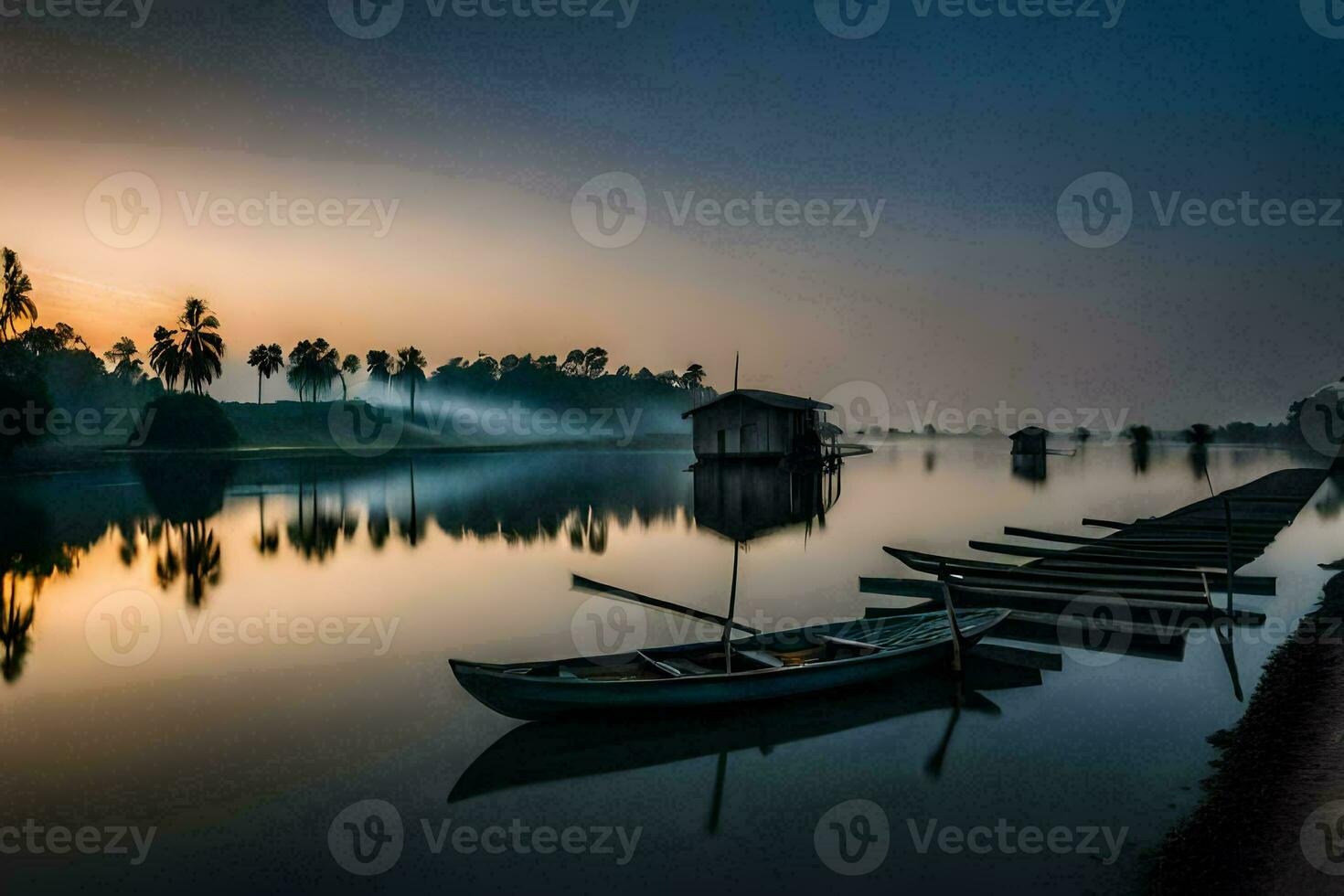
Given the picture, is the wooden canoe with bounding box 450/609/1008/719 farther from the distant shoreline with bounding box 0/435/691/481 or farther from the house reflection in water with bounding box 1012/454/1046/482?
the distant shoreline with bounding box 0/435/691/481

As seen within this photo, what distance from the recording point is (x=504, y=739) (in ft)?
32.9

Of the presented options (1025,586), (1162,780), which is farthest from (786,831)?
(1025,586)

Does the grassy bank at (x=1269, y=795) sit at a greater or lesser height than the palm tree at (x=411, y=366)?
lesser

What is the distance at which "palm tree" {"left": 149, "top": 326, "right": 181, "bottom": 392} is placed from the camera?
85688 mm

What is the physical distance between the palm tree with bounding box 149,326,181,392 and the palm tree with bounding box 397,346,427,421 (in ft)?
159

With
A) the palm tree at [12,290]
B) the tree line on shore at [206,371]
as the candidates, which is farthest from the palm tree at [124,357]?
the palm tree at [12,290]

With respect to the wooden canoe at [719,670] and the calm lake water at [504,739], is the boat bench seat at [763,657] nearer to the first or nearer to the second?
the wooden canoe at [719,670]

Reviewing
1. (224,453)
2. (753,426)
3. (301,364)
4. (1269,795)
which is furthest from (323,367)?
(1269,795)

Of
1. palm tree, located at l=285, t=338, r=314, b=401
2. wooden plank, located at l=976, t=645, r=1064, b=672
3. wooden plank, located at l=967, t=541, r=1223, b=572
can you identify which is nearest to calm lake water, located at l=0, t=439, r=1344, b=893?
wooden plank, located at l=976, t=645, r=1064, b=672

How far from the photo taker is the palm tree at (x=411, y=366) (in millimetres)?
134250

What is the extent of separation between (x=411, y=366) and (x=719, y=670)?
437 feet

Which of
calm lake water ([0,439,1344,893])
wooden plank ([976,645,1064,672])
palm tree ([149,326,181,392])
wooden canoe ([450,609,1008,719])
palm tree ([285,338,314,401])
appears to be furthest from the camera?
palm tree ([285,338,314,401])

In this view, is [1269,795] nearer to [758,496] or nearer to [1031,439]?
[758,496]

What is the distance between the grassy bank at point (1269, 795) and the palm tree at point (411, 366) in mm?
134446
